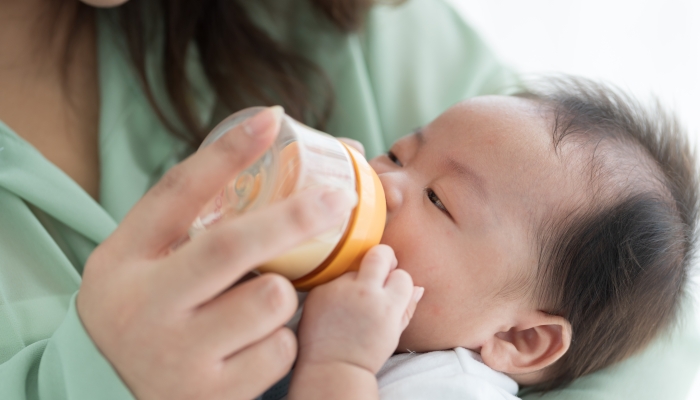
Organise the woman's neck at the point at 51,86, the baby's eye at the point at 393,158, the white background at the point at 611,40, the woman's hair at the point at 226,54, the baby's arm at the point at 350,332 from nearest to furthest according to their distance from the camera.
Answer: the baby's arm at the point at 350,332, the baby's eye at the point at 393,158, the woman's neck at the point at 51,86, the woman's hair at the point at 226,54, the white background at the point at 611,40

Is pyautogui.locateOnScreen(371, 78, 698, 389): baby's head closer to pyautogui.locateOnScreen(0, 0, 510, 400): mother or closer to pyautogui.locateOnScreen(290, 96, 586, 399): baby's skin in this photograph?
pyautogui.locateOnScreen(290, 96, 586, 399): baby's skin

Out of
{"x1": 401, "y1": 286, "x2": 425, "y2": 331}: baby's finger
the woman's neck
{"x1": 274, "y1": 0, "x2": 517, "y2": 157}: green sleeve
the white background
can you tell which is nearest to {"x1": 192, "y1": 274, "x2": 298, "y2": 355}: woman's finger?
{"x1": 401, "y1": 286, "x2": 425, "y2": 331}: baby's finger

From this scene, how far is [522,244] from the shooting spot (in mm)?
966

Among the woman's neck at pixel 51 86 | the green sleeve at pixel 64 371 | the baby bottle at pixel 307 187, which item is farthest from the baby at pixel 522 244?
the woman's neck at pixel 51 86

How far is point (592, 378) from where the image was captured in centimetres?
111

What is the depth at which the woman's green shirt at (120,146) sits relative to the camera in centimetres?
82

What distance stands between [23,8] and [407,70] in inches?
35.1

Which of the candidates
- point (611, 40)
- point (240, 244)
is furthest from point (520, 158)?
point (611, 40)

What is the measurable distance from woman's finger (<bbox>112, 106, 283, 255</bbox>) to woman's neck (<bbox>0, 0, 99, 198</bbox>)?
0.61 m

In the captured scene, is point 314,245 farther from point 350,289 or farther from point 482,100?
point 482,100

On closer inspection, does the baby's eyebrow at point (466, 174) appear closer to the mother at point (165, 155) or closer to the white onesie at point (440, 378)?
the white onesie at point (440, 378)

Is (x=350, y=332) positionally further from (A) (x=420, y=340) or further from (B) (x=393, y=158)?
(B) (x=393, y=158)

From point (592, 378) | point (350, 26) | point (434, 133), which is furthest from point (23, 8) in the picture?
point (592, 378)

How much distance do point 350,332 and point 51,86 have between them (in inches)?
34.8
